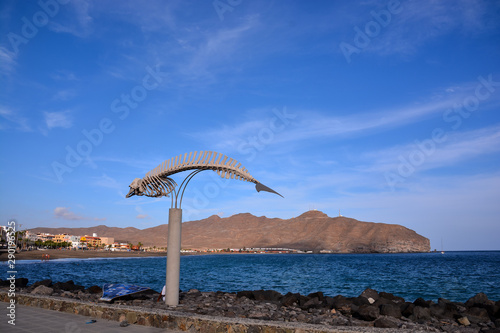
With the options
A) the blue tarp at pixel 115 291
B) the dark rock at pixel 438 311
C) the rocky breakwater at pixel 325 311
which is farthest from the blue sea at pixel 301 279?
the blue tarp at pixel 115 291

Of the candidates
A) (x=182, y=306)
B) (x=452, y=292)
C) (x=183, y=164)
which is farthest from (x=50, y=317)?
(x=452, y=292)

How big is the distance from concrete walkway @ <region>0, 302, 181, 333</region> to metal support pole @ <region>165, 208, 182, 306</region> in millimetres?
2779

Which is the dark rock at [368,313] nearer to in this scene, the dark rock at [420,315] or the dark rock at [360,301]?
the dark rock at [420,315]

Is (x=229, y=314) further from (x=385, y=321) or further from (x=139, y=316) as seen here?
(x=385, y=321)

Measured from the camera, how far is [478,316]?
14.0 m

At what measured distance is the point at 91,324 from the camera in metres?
9.36

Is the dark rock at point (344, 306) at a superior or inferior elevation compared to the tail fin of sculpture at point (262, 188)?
inferior

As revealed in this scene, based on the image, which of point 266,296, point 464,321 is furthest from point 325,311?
point 464,321

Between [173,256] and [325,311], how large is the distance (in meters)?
6.45

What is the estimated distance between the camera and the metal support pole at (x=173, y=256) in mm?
12250

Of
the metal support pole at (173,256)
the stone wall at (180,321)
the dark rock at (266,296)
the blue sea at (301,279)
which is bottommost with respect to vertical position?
the blue sea at (301,279)

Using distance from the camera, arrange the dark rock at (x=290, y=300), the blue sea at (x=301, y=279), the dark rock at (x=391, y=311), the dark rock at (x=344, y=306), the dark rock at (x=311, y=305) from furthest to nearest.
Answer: the blue sea at (x=301, y=279)
the dark rock at (x=290, y=300)
the dark rock at (x=311, y=305)
the dark rock at (x=344, y=306)
the dark rock at (x=391, y=311)

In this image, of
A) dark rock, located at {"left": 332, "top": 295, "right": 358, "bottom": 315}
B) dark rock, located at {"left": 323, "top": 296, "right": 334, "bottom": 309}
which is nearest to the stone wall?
dark rock, located at {"left": 332, "top": 295, "right": 358, "bottom": 315}

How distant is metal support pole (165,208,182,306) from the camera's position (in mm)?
12250
